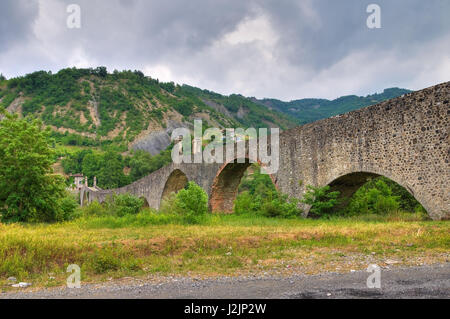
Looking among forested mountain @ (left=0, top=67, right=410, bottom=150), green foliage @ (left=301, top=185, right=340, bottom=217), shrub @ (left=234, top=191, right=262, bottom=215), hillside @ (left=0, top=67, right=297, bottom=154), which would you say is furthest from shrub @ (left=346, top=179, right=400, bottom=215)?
forested mountain @ (left=0, top=67, right=410, bottom=150)

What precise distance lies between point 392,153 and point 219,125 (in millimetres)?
70912

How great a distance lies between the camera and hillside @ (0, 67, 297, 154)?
76375mm

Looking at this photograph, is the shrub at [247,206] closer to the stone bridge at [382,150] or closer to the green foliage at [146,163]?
the stone bridge at [382,150]

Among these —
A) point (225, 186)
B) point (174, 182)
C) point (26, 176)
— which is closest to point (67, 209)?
point (26, 176)

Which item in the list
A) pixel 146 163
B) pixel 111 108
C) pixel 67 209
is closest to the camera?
pixel 67 209

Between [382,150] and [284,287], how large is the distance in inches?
283

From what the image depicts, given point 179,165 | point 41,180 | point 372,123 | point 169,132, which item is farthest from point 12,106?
point 372,123

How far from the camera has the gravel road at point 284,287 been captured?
3.63 metres

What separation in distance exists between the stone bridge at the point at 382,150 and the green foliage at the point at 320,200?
295 mm

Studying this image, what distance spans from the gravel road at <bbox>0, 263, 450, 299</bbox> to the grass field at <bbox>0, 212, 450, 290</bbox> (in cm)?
39

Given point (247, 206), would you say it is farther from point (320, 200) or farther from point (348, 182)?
point (348, 182)

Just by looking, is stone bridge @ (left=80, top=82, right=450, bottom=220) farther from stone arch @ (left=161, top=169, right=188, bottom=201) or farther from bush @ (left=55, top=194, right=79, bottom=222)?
stone arch @ (left=161, top=169, right=188, bottom=201)

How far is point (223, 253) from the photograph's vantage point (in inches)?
246
